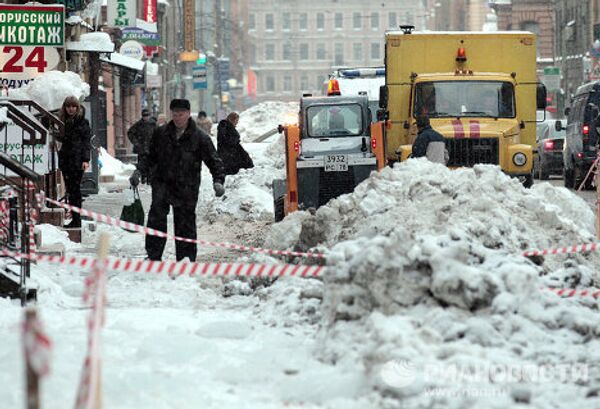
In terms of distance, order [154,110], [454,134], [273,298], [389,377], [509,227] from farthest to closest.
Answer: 1. [154,110]
2. [454,134]
3. [509,227]
4. [273,298]
5. [389,377]

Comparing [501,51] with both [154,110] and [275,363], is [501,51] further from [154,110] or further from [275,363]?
[154,110]

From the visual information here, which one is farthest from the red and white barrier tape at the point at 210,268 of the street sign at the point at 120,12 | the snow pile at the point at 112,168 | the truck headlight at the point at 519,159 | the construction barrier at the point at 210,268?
the street sign at the point at 120,12

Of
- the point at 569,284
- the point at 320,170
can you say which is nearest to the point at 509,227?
the point at 569,284

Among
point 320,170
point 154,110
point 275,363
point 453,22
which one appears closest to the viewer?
point 275,363

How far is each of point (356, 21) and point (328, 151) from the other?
6382 inches

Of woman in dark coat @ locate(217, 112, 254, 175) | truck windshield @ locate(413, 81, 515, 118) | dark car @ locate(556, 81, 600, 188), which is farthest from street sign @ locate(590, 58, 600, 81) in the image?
truck windshield @ locate(413, 81, 515, 118)

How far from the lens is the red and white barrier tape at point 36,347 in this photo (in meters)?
5.06

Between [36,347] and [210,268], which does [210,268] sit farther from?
[36,347]

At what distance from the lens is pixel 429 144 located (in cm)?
1831

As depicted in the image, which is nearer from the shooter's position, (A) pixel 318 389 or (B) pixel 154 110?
(A) pixel 318 389

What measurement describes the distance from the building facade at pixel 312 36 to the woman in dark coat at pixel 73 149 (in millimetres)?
158627

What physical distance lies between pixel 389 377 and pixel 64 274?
606cm

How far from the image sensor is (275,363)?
899 cm

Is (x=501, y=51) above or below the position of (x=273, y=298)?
above
